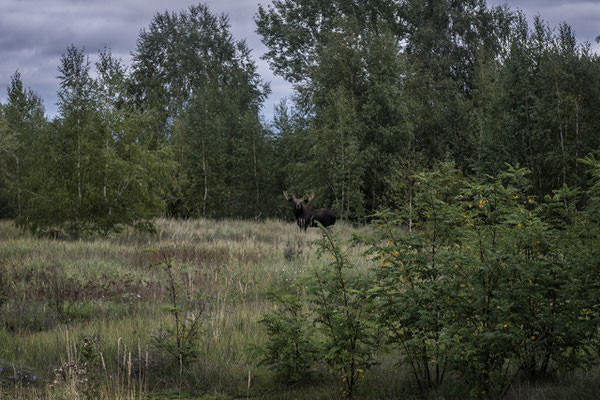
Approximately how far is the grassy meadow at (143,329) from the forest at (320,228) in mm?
44

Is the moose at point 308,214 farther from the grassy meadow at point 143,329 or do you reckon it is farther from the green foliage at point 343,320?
the green foliage at point 343,320

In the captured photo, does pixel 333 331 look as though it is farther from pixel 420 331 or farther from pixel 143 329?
pixel 143 329

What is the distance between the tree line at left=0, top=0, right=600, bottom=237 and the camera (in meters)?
17.3

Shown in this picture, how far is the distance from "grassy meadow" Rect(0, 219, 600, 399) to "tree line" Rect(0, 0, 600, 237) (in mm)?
3217

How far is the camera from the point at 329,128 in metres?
26.4

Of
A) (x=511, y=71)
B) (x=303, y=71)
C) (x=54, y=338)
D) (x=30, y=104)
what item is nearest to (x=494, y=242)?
(x=54, y=338)

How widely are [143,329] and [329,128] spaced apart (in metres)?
20.1

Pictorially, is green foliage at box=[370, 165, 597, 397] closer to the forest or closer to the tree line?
the forest

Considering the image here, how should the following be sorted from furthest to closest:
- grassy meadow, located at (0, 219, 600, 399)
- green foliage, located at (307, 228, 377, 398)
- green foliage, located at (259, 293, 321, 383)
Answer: green foliage, located at (259, 293, 321, 383), grassy meadow, located at (0, 219, 600, 399), green foliage, located at (307, 228, 377, 398)

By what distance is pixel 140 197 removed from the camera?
701 inches

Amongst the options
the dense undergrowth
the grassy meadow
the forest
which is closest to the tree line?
the forest

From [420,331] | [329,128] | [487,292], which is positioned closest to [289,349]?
[420,331]

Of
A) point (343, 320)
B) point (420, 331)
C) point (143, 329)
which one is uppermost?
point (343, 320)

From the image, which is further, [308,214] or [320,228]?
[308,214]
